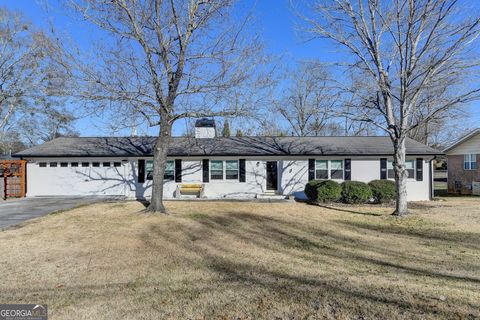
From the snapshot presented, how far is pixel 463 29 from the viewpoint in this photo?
11.2m

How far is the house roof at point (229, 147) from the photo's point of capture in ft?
60.2

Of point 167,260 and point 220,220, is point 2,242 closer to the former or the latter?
point 167,260

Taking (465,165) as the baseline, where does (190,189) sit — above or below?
below

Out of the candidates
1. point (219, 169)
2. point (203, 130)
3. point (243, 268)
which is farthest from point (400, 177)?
point (203, 130)

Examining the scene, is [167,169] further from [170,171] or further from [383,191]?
[383,191]

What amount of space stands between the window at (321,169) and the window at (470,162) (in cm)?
1153

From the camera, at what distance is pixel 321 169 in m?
18.6

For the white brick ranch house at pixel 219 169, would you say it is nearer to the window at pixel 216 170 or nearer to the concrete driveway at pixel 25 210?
the window at pixel 216 170

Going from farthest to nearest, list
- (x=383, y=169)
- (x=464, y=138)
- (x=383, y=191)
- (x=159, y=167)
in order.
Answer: (x=464, y=138) → (x=383, y=169) → (x=383, y=191) → (x=159, y=167)

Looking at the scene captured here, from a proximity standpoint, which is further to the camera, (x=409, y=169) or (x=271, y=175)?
(x=271, y=175)

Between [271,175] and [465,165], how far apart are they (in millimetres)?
14613

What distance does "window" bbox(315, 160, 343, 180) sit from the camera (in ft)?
60.9

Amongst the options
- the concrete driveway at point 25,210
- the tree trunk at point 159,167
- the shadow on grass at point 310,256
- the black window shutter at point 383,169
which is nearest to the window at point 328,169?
the black window shutter at point 383,169

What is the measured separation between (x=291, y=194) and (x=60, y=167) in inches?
524
